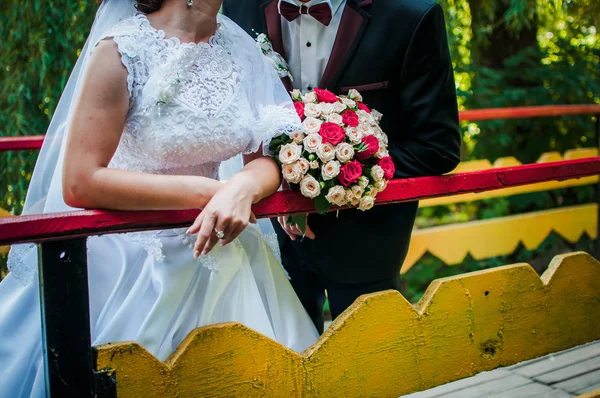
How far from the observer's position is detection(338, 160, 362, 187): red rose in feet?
5.75

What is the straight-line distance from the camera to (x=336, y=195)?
1.72 metres

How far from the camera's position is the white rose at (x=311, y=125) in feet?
6.00

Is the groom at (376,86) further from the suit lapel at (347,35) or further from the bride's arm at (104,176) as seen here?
the bride's arm at (104,176)

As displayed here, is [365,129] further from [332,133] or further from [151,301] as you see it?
[151,301]

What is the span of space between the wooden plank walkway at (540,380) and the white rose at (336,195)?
2.64 feet

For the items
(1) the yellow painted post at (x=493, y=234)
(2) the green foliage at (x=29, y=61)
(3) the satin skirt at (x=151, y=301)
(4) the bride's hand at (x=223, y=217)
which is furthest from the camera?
(1) the yellow painted post at (x=493, y=234)

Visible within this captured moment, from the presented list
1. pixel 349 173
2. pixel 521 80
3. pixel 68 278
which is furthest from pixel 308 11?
pixel 521 80

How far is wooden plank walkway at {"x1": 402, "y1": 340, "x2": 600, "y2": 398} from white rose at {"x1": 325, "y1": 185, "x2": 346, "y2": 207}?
2.64ft

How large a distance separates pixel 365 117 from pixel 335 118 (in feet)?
0.43

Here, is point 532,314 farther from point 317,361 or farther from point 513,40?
point 513,40

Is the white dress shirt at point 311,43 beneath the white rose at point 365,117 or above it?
above

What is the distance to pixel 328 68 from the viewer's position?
6.91 ft

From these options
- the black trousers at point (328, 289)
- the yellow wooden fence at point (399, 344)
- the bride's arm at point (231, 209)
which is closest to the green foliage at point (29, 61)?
the black trousers at point (328, 289)

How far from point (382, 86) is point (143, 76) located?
2.50 feet
